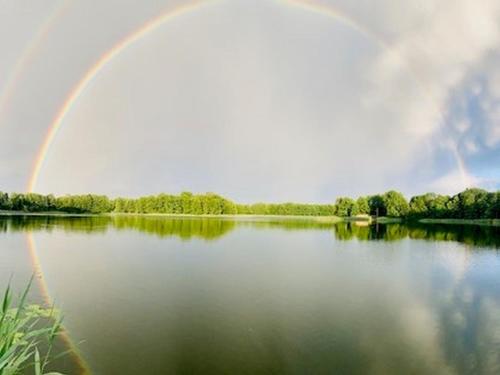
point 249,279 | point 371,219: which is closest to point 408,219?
point 371,219

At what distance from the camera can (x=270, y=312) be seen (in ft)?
33.1

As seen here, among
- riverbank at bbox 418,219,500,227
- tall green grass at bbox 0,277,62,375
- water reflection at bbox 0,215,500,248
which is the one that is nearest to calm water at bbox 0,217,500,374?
tall green grass at bbox 0,277,62,375

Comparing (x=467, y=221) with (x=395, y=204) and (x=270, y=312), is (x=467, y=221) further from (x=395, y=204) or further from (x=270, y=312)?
(x=270, y=312)

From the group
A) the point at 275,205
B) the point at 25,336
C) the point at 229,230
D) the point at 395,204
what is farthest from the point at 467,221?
the point at 25,336

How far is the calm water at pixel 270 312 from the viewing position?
7.07m

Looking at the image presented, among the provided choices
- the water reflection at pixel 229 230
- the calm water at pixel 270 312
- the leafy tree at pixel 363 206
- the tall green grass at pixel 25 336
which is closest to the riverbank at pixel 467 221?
the water reflection at pixel 229 230

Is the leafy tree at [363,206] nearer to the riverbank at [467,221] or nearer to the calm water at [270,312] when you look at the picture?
the riverbank at [467,221]

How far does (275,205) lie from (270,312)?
359 ft

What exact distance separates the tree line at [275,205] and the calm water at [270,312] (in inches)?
2046

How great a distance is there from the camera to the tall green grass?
3.09 meters

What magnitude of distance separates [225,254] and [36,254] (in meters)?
9.92

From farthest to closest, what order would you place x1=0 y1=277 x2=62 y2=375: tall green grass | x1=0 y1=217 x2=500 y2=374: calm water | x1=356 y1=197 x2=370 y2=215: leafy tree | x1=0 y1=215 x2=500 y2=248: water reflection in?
x1=356 y1=197 x2=370 y2=215: leafy tree < x1=0 y1=215 x2=500 y2=248: water reflection < x1=0 y1=217 x2=500 y2=374: calm water < x1=0 y1=277 x2=62 y2=375: tall green grass

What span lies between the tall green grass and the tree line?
217 feet

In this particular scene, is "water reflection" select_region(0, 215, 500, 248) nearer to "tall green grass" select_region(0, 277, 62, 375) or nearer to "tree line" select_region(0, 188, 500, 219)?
"tree line" select_region(0, 188, 500, 219)
